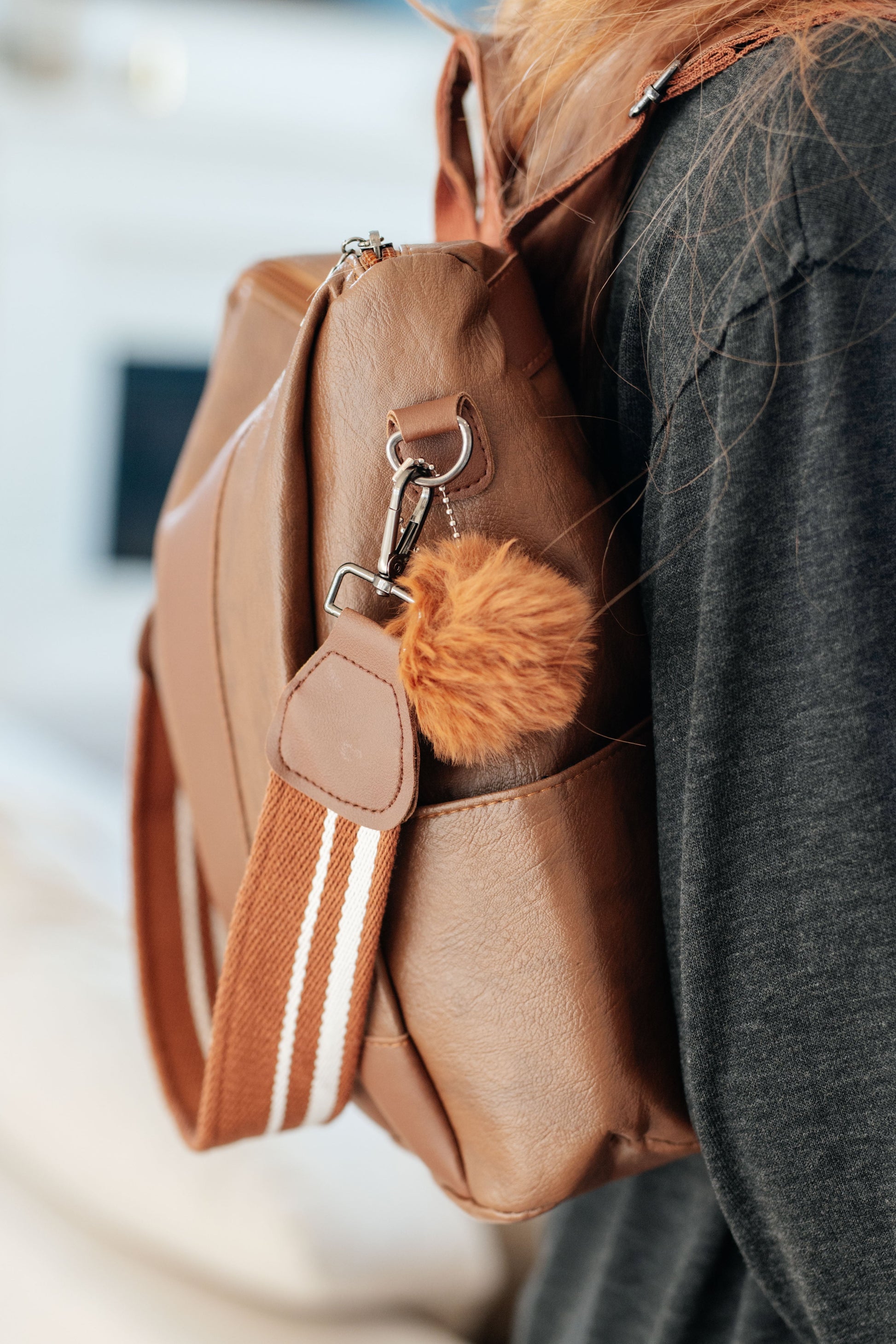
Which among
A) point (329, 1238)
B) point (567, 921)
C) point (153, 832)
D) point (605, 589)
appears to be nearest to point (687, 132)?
point (605, 589)

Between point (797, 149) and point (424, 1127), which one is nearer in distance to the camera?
point (797, 149)

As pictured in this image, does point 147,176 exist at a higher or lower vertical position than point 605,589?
higher

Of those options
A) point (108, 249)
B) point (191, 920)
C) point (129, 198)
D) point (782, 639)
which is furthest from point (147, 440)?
point (782, 639)

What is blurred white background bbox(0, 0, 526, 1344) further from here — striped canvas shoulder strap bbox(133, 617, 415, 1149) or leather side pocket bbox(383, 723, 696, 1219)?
leather side pocket bbox(383, 723, 696, 1219)

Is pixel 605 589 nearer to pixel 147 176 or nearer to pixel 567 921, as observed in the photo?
pixel 567 921

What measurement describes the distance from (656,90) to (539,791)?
0.27m

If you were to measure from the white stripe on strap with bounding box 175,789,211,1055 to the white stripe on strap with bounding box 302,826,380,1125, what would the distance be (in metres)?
0.22

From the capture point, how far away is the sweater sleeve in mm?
341

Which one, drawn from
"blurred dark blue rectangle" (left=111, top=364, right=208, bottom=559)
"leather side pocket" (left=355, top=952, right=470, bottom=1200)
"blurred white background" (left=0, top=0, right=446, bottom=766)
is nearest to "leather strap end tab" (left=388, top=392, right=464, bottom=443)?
"leather side pocket" (left=355, top=952, right=470, bottom=1200)

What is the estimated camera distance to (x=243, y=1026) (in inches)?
18.3

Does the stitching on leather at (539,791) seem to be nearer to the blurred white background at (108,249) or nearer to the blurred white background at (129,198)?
the blurred white background at (108,249)

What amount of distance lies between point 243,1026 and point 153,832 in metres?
0.28

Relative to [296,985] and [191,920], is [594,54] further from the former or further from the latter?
[191,920]

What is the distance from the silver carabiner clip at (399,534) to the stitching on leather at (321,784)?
0.03 meters
